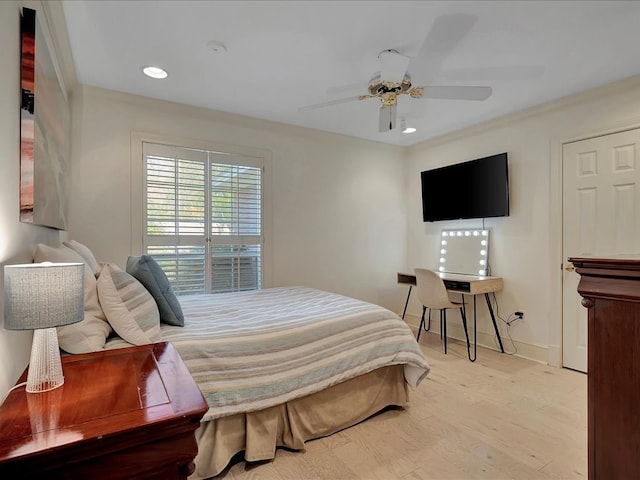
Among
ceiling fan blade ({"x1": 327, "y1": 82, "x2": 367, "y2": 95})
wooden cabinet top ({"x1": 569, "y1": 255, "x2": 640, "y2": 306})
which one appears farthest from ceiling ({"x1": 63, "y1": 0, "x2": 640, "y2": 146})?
wooden cabinet top ({"x1": 569, "y1": 255, "x2": 640, "y2": 306})

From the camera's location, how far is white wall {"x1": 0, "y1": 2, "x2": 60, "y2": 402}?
1125mm

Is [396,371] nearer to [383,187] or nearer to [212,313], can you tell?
[212,313]

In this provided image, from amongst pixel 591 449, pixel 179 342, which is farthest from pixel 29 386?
pixel 591 449

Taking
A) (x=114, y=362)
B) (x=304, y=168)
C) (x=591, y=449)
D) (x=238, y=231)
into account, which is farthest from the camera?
(x=304, y=168)

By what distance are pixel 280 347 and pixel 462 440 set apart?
124cm

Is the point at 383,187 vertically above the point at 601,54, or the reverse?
the point at 601,54

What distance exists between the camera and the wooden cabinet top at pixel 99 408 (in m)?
0.79

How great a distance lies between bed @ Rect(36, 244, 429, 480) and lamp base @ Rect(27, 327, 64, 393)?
38cm

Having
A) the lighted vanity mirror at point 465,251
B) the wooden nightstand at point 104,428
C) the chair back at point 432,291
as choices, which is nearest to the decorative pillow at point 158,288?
the wooden nightstand at point 104,428

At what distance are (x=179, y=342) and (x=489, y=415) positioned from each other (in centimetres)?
208

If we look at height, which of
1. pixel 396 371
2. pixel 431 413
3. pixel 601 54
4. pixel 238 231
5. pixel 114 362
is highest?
pixel 601 54

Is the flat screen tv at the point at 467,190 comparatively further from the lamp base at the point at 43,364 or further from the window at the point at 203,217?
the lamp base at the point at 43,364

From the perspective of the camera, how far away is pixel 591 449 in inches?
39.4

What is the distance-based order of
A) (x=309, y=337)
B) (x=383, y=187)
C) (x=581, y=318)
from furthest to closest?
(x=383, y=187)
(x=581, y=318)
(x=309, y=337)
